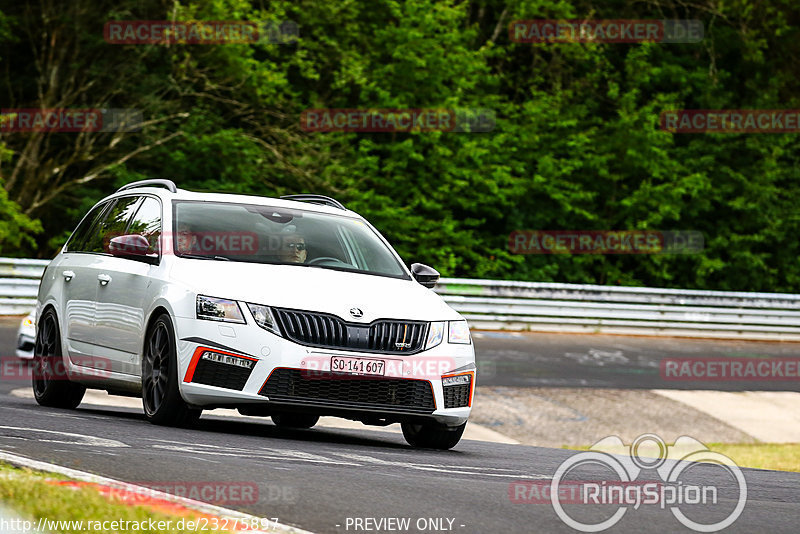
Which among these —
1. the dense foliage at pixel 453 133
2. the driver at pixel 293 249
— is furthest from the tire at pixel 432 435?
the dense foliage at pixel 453 133

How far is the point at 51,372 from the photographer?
10.8 m

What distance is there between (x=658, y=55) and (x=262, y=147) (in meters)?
13.8

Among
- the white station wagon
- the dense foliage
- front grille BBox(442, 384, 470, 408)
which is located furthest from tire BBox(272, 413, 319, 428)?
the dense foliage

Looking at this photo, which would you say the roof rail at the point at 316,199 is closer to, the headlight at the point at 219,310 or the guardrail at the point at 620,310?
the headlight at the point at 219,310

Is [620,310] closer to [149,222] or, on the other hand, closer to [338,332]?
[149,222]

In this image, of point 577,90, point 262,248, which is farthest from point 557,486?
point 577,90

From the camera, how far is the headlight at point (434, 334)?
28.9ft

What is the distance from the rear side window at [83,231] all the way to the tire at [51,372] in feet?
1.99

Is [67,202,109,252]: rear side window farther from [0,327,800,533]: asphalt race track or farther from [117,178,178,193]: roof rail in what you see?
[0,327,800,533]: asphalt race track

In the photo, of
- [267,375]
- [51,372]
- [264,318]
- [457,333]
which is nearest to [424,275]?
[457,333]

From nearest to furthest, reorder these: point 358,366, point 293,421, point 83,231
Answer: point 358,366 < point 83,231 < point 293,421

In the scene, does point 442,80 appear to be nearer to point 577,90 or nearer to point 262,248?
point 577,90

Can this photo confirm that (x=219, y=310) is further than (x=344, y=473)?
Yes

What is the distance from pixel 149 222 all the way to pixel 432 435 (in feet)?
8.83
